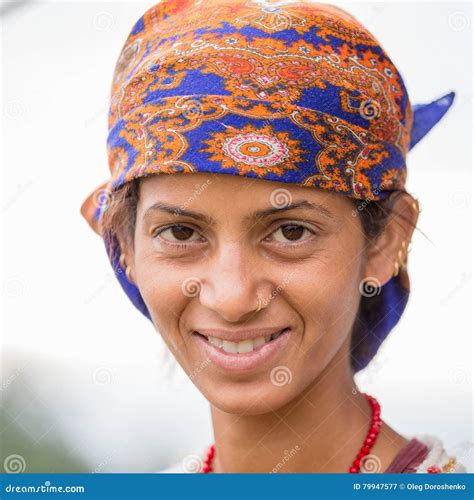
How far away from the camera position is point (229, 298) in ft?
8.41

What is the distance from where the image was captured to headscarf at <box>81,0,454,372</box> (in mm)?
2719

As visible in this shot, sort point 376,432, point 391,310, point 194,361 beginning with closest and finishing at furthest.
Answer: point 194,361, point 376,432, point 391,310

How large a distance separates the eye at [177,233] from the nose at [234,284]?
17cm

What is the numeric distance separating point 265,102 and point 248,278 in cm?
67


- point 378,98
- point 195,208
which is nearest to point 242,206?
point 195,208

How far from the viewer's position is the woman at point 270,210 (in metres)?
2.68

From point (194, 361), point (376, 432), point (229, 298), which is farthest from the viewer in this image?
point (376, 432)

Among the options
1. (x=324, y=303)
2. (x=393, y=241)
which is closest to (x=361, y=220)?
(x=393, y=241)

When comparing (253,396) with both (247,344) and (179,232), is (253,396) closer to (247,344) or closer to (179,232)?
(247,344)

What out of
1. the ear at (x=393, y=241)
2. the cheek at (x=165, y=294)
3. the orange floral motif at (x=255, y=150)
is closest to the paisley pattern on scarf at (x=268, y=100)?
the orange floral motif at (x=255, y=150)

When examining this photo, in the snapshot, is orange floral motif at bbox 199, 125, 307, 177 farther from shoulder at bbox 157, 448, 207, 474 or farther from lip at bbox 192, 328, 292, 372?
shoulder at bbox 157, 448, 207, 474

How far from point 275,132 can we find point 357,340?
107 centimetres

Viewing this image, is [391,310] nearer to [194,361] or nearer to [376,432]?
[376,432]

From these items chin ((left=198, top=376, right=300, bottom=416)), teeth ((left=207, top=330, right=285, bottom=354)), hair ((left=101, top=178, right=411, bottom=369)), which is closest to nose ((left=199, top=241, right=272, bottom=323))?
teeth ((left=207, top=330, right=285, bottom=354))
